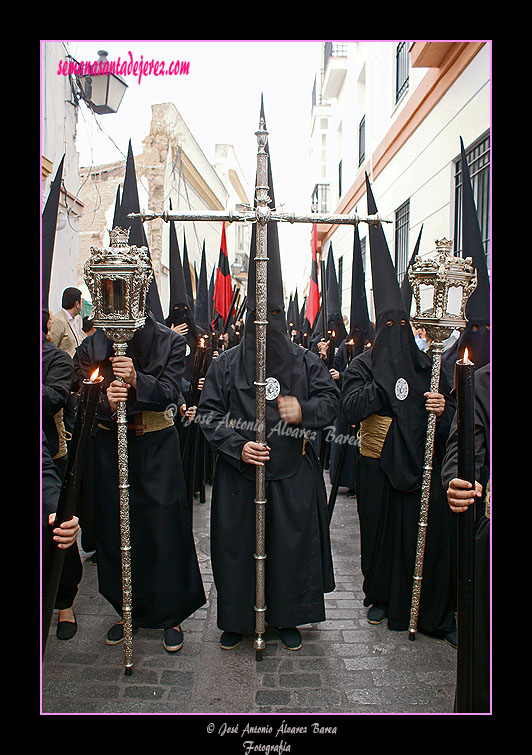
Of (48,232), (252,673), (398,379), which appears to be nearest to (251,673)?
(252,673)

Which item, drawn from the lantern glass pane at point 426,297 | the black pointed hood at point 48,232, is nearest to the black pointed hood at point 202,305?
the lantern glass pane at point 426,297

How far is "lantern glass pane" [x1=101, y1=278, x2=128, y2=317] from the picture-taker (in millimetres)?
3208

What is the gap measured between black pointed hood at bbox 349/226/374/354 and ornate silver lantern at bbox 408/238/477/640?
4.19ft

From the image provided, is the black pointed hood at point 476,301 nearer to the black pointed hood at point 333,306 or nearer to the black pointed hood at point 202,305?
the black pointed hood at point 333,306

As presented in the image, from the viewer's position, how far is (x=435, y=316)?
12.0 feet

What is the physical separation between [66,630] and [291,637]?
1.48 meters

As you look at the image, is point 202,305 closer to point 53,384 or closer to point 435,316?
point 53,384

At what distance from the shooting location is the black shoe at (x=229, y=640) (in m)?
3.66

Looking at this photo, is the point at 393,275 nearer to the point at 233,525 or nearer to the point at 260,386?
the point at 260,386

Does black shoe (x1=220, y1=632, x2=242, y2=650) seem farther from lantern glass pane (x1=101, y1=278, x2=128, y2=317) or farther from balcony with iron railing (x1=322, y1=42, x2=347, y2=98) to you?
balcony with iron railing (x1=322, y1=42, x2=347, y2=98)

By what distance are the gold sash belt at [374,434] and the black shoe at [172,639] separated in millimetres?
1802

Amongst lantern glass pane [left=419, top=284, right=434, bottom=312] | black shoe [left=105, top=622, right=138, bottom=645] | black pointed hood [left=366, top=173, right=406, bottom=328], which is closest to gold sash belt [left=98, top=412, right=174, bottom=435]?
black shoe [left=105, top=622, right=138, bottom=645]

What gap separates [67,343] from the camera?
21.6 ft

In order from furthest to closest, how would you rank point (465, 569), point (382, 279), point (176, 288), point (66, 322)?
point (66, 322), point (176, 288), point (382, 279), point (465, 569)
